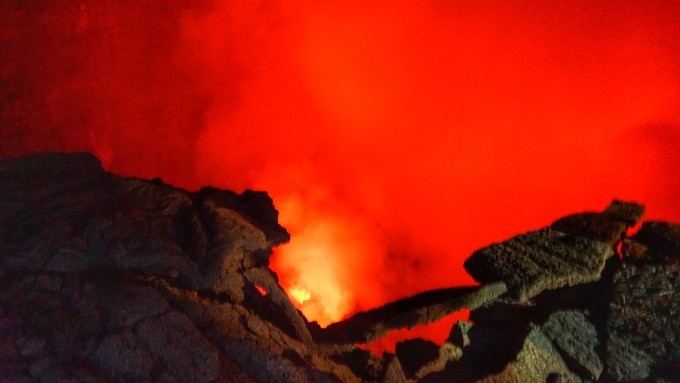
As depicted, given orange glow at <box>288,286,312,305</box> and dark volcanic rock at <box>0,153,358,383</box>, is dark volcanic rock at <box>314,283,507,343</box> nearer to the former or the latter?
dark volcanic rock at <box>0,153,358,383</box>

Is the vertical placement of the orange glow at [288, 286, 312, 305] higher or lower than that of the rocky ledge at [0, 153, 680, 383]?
higher

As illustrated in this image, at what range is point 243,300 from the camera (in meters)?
2.86

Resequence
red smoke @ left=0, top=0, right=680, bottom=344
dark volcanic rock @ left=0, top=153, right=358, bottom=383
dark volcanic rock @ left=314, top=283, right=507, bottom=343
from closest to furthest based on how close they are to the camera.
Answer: dark volcanic rock @ left=0, top=153, right=358, bottom=383
dark volcanic rock @ left=314, top=283, right=507, bottom=343
red smoke @ left=0, top=0, right=680, bottom=344

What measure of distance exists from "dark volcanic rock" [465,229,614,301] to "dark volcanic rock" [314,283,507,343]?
0.49 feet

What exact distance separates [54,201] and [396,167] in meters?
11.7

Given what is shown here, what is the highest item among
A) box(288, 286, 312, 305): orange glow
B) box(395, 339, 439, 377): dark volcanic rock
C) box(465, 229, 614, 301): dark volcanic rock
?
box(288, 286, 312, 305): orange glow

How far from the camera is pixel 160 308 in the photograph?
7.89ft

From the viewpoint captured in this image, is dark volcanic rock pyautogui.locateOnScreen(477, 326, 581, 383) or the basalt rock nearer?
dark volcanic rock pyautogui.locateOnScreen(477, 326, 581, 383)

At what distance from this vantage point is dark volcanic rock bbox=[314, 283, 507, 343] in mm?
2916

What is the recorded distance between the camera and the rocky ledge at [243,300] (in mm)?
2281

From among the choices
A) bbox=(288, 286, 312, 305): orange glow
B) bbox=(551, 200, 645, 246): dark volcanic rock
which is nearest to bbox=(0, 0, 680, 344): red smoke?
bbox=(288, 286, 312, 305): orange glow

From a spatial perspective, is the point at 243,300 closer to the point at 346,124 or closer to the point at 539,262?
the point at 539,262

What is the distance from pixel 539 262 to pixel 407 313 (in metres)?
1.18

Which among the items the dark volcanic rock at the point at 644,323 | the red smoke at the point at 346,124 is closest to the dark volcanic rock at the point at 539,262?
the dark volcanic rock at the point at 644,323
